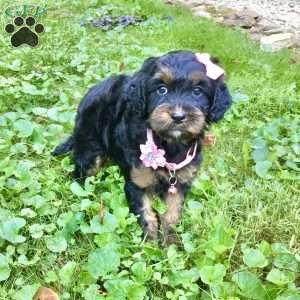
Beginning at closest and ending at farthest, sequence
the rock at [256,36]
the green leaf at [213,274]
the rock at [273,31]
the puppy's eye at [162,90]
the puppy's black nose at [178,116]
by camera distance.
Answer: the green leaf at [213,274] → the puppy's black nose at [178,116] → the puppy's eye at [162,90] → the rock at [256,36] → the rock at [273,31]

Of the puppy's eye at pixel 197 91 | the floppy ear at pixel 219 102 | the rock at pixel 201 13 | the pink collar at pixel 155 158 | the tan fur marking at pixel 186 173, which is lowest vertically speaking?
the rock at pixel 201 13

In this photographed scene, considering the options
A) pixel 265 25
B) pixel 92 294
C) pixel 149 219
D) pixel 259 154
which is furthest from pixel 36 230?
pixel 265 25

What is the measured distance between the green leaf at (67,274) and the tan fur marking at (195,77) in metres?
1.23

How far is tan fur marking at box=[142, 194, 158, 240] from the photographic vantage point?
365 centimetres

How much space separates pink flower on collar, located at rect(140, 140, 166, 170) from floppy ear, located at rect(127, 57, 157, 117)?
207 millimetres

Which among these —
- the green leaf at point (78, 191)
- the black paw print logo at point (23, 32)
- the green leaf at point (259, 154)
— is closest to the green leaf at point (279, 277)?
the green leaf at point (78, 191)

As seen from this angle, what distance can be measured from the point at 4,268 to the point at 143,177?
1001 mm

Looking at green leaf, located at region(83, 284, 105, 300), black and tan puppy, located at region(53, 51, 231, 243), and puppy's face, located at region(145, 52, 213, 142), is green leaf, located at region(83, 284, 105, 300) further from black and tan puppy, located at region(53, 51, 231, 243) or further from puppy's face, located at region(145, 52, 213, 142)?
puppy's face, located at region(145, 52, 213, 142)

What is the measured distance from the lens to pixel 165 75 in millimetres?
3221

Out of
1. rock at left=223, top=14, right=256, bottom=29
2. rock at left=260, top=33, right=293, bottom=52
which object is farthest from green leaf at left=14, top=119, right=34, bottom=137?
rock at left=223, top=14, right=256, bottom=29

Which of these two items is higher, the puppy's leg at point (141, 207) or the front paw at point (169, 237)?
the puppy's leg at point (141, 207)

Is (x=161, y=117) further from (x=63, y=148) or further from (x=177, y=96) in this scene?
(x=63, y=148)

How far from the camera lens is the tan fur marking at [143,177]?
3541mm

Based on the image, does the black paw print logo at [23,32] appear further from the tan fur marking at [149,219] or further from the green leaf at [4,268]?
the green leaf at [4,268]
